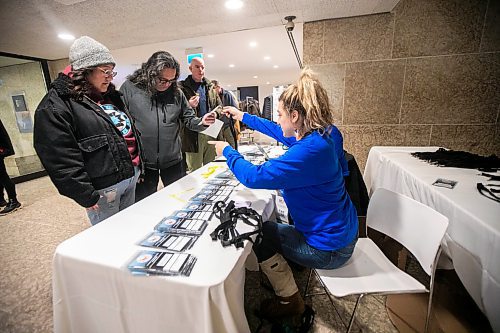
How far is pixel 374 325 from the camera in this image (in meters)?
1.25

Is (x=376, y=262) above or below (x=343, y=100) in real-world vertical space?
below

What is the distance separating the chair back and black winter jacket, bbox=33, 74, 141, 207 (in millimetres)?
1432

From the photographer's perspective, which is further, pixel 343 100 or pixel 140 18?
pixel 343 100

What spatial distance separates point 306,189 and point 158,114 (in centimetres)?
124

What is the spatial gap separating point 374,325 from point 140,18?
3396 mm

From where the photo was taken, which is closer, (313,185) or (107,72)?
(313,185)

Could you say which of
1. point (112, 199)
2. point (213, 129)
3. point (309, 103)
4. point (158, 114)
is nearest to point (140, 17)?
point (158, 114)

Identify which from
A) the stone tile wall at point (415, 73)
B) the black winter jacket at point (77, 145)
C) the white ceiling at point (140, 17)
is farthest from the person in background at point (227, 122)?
the black winter jacket at point (77, 145)

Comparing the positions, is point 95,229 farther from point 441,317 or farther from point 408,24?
point 408,24

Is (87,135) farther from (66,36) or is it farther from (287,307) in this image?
(66,36)

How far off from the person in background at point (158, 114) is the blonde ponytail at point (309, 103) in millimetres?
939

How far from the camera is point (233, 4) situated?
2.31m

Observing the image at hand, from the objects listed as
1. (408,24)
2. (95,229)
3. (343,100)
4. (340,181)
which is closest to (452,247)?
(340,181)

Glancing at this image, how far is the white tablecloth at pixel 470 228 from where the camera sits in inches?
35.6
